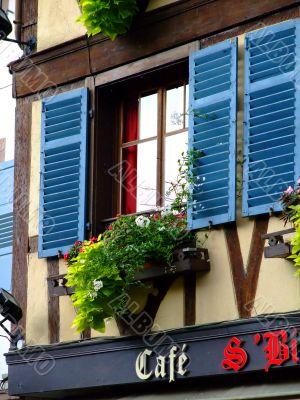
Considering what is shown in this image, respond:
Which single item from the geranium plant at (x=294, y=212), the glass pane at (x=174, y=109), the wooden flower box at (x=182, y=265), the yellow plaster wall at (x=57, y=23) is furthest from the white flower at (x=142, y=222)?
the yellow plaster wall at (x=57, y=23)

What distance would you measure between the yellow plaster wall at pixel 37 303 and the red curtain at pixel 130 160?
93 centimetres

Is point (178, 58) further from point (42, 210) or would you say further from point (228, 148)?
point (42, 210)

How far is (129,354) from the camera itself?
11523 millimetres

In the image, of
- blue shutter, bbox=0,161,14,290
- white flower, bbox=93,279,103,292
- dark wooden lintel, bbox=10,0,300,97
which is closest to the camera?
white flower, bbox=93,279,103,292

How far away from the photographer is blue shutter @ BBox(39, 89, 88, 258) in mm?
12398

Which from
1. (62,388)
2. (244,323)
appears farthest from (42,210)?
(244,323)

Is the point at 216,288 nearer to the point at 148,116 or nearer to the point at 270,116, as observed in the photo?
the point at 270,116

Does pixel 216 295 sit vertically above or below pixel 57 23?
below

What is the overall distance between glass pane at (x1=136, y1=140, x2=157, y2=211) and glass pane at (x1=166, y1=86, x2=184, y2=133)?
0.23 m

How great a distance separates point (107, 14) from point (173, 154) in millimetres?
1309

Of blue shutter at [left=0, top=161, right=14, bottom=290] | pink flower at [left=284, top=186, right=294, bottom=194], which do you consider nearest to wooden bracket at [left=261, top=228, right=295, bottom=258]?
pink flower at [left=284, top=186, right=294, bottom=194]

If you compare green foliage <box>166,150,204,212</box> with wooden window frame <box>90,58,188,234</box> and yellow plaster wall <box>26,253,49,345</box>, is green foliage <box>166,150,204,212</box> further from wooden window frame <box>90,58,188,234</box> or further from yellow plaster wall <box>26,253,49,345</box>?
yellow plaster wall <box>26,253,49,345</box>

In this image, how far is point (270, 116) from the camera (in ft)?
36.1

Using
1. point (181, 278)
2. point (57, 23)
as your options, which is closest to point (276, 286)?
point (181, 278)
